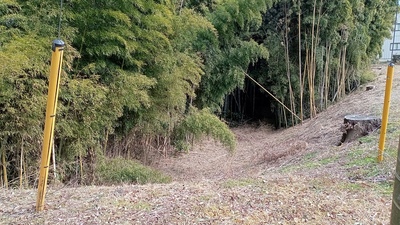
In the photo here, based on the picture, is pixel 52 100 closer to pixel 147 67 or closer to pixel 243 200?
pixel 243 200

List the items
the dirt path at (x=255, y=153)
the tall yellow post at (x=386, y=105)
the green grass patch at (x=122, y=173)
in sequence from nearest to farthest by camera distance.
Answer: the tall yellow post at (x=386, y=105)
the green grass patch at (x=122, y=173)
the dirt path at (x=255, y=153)

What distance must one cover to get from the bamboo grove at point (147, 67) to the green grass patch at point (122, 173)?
0.32 feet

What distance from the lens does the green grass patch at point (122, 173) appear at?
399 cm

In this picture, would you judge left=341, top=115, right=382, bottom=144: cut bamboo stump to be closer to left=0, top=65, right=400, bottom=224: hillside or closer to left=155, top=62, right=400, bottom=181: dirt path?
left=155, top=62, right=400, bottom=181: dirt path

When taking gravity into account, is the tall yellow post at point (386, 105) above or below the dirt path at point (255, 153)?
above

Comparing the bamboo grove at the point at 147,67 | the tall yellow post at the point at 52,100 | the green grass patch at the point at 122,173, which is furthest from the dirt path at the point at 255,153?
the tall yellow post at the point at 52,100

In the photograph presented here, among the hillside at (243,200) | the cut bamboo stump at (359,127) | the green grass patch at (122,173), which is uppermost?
the cut bamboo stump at (359,127)

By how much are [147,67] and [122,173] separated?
1314 mm

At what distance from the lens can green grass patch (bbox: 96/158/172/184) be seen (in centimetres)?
399

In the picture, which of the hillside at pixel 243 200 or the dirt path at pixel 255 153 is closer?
the hillside at pixel 243 200

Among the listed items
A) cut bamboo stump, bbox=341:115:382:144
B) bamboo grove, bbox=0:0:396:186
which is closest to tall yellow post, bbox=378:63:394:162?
cut bamboo stump, bbox=341:115:382:144

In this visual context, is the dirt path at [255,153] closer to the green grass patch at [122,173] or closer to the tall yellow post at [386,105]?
the green grass patch at [122,173]

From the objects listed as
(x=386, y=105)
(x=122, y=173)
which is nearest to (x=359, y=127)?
(x=386, y=105)

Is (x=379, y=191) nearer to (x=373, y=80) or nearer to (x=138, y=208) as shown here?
(x=138, y=208)
